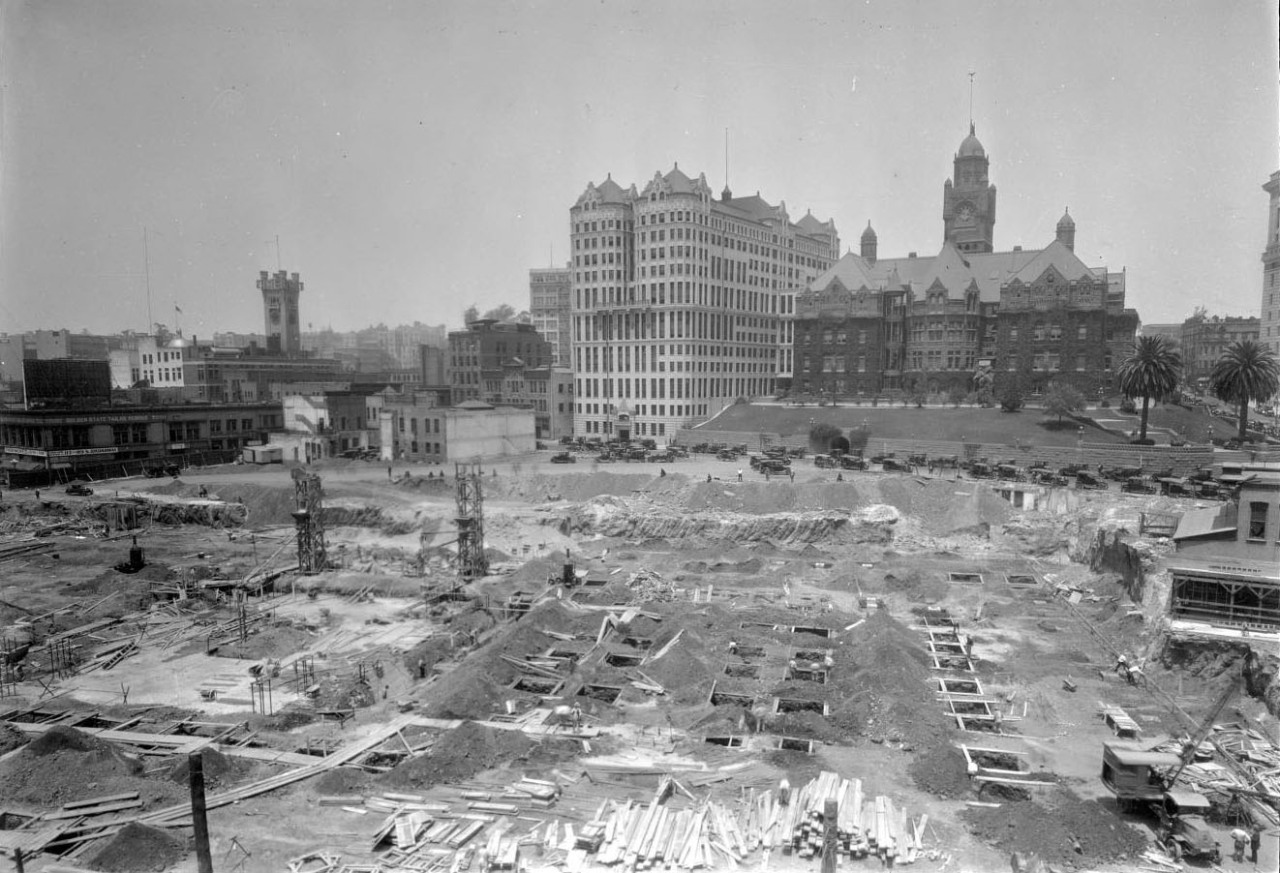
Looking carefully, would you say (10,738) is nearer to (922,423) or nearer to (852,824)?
(852,824)

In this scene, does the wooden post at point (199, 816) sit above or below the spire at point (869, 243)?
below

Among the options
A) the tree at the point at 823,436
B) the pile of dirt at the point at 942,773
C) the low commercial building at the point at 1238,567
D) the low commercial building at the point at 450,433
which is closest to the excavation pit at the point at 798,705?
the pile of dirt at the point at 942,773

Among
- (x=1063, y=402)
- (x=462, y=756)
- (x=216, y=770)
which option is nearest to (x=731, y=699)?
(x=462, y=756)

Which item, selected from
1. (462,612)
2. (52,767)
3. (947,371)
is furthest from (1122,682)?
(947,371)

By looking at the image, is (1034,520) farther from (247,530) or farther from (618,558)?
(247,530)

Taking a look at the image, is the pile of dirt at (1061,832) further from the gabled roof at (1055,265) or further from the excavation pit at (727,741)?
the gabled roof at (1055,265)

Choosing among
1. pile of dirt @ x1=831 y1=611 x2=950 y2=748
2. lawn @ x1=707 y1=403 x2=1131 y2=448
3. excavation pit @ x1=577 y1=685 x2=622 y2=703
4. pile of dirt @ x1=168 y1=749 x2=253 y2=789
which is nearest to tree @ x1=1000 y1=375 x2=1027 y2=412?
lawn @ x1=707 y1=403 x2=1131 y2=448
